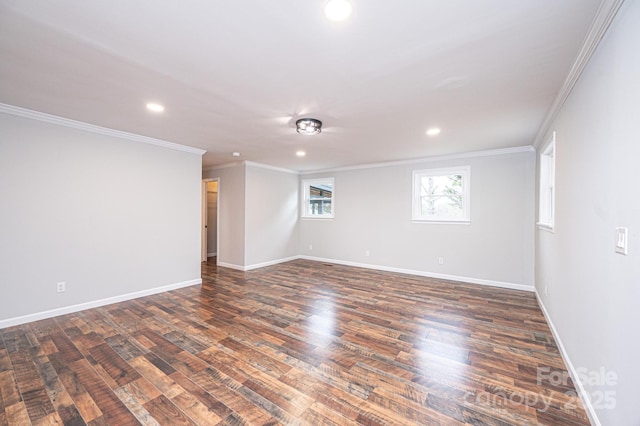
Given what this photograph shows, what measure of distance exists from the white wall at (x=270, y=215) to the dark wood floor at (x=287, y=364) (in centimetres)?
226

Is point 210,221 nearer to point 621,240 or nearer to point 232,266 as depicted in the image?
point 232,266

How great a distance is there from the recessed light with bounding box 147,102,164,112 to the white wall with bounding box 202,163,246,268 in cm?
290

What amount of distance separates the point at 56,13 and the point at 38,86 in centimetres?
142

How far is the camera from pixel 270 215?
6488mm

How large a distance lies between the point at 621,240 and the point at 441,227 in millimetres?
4047

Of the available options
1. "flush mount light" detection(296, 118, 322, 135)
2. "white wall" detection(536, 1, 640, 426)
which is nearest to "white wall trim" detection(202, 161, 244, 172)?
"flush mount light" detection(296, 118, 322, 135)

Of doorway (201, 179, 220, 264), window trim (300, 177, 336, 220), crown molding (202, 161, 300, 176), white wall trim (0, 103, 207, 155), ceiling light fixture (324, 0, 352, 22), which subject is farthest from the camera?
doorway (201, 179, 220, 264)

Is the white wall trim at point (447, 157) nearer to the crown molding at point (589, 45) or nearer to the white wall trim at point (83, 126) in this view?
the crown molding at point (589, 45)

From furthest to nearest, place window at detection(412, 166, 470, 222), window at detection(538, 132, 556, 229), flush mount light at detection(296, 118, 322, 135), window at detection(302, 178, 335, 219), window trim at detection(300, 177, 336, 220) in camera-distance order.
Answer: window at detection(302, 178, 335, 219), window trim at detection(300, 177, 336, 220), window at detection(412, 166, 470, 222), window at detection(538, 132, 556, 229), flush mount light at detection(296, 118, 322, 135)

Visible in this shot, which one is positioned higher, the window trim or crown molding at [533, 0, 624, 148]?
crown molding at [533, 0, 624, 148]

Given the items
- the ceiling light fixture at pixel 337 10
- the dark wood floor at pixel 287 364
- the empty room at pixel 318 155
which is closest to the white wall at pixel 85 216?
the empty room at pixel 318 155

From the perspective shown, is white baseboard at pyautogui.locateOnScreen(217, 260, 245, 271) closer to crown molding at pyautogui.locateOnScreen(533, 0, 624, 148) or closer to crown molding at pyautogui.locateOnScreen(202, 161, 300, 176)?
crown molding at pyautogui.locateOnScreen(202, 161, 300, 176)

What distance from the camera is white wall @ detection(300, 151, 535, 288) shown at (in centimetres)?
457

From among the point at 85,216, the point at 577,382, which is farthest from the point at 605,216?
the point at 85,216
